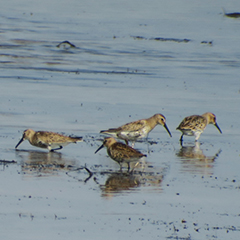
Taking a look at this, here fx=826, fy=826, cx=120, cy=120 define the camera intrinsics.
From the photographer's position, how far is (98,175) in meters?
13.3

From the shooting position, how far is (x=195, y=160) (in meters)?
15.2

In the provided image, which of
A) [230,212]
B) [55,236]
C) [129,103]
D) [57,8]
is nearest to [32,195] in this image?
[55,236]

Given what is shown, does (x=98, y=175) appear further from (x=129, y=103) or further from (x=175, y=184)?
(x=129, y=103)

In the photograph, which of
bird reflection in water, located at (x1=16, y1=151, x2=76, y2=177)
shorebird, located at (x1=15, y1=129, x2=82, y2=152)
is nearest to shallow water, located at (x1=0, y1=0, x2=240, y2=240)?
bird reflection in water, located at (x1=16, y1=151, x2=76, y2=177)

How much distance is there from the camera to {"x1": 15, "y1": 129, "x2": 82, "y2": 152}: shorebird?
15.6 metres

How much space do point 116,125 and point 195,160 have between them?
361cm

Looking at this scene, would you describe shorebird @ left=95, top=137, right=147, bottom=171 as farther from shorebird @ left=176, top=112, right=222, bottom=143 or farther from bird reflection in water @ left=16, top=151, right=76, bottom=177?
shorebird @ left=176, top=112, right=222, bottom=143

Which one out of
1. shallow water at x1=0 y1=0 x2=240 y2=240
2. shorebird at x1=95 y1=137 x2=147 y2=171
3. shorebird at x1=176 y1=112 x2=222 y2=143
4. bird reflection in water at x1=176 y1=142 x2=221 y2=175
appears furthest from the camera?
shorebird at x1=176 y1=112 x2=222 y2=143

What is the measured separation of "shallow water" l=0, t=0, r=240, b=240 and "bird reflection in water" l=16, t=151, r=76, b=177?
21 mm

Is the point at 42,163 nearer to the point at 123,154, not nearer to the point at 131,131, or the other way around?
the point at 123,154

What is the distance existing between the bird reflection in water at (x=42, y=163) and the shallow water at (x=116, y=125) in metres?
0.02

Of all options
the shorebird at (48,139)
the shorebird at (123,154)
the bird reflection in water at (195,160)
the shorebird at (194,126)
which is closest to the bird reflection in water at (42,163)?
the shorebird at (48,139)

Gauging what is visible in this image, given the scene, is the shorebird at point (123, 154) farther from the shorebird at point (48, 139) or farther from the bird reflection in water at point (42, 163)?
the shorebird at point (48, 139)

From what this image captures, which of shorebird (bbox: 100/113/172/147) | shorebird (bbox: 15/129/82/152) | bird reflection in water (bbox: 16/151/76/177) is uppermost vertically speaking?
shorebird (bbox: 100/113/172/147)
